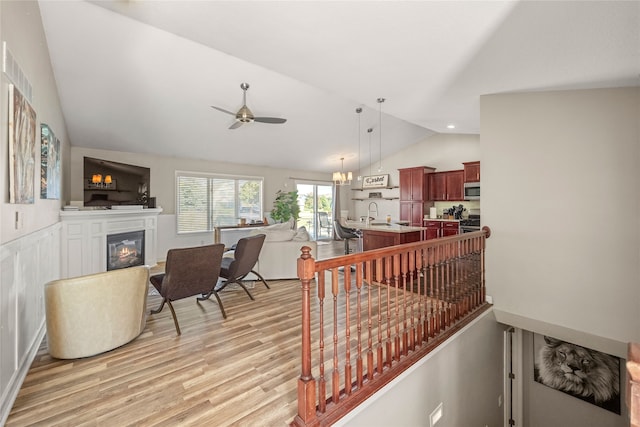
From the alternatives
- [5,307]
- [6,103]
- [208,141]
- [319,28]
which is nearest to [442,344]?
[319,28]

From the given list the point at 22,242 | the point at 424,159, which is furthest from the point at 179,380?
the point at 424,159

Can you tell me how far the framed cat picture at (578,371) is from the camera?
12.5 ft

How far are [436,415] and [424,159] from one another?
7.21 metres

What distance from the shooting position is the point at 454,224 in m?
7.32

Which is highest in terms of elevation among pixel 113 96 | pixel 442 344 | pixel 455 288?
pixel 113 96

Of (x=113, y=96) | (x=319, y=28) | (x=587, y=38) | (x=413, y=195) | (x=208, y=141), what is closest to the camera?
(x=587, y=38)

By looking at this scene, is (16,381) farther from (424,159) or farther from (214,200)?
(424,159)

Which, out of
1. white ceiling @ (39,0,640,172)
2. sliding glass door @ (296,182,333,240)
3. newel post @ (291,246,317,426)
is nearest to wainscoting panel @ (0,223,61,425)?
newel post @ (291,246,317,426)

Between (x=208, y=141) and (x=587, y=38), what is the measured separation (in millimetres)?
6080

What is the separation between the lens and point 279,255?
4602 mm

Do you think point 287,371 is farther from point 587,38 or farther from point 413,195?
point 413,195

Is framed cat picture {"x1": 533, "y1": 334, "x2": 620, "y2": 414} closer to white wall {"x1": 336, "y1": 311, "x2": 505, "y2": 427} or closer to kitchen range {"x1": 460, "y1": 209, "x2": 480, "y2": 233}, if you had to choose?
white wall {"x1": 336, "y1": 311, "x2": 505, "y2": 427}

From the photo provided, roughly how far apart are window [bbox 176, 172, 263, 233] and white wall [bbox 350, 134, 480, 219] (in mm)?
3680

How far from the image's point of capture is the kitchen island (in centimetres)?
470
